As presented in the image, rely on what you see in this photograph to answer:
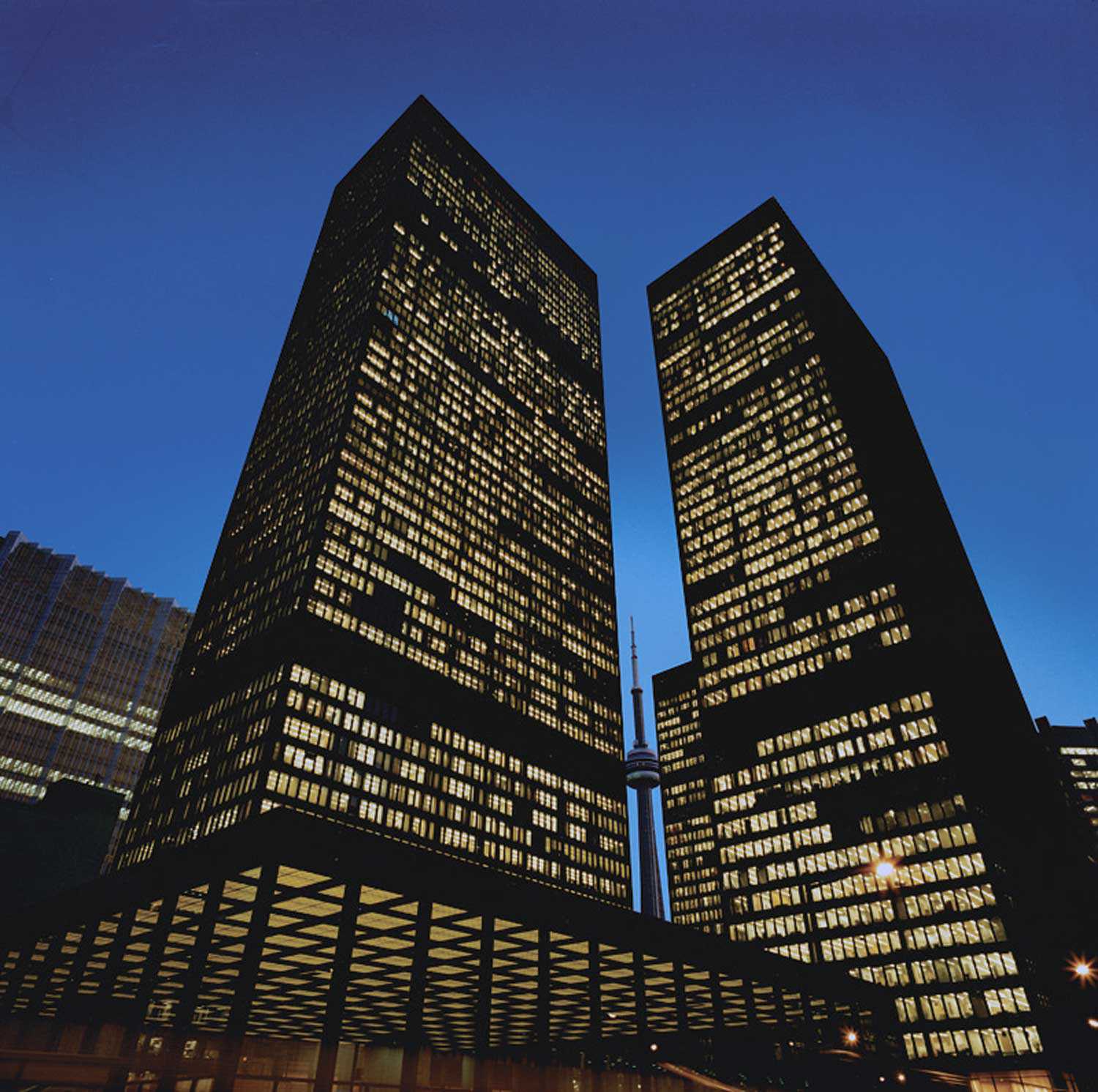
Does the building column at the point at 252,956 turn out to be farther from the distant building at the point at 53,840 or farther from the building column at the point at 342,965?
the distant building at the point at 53,840

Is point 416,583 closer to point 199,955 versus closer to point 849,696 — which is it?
point 849,696

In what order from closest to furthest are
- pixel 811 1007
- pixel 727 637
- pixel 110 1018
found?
pixel 110 1018 < pixel 811 1007 < pixel 727 637

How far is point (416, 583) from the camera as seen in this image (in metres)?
112

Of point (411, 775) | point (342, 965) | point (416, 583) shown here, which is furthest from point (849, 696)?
point (342, 965)

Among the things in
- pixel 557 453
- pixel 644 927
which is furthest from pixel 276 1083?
pixel 557 453

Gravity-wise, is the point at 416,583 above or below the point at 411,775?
above

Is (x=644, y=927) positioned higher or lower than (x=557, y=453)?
lower

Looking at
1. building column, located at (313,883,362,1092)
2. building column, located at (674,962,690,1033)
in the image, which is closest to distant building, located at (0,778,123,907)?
building column, located at (313,883,362,1092)

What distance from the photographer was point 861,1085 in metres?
71.3

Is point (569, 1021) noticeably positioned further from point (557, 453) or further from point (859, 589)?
point (557, 453)

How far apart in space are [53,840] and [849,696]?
122 meters

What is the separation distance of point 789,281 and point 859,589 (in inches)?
3107

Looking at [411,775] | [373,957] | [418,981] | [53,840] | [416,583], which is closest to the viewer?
[418,981]

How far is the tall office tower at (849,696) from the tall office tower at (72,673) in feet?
387
